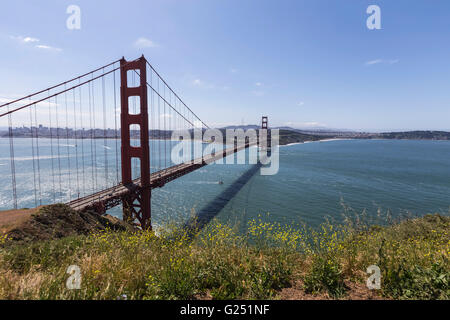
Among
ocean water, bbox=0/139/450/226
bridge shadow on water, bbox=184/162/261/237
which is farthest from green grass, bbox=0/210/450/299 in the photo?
ocean water, bbox=0/139/450/226

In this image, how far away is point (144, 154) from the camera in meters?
19.7

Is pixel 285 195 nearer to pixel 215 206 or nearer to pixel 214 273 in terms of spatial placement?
pixel 215 206

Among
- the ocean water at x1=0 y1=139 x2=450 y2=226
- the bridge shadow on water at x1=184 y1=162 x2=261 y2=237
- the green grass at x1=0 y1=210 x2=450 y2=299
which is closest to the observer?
the green grass at x1=0 y1=210 x2=450 y2=299

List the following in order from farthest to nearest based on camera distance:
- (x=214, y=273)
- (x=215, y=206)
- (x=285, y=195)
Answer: (x=285, y=195), (x=215, y=206), (x=214, y=273)

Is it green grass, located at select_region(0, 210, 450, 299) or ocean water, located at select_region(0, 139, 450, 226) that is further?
ocean water, located at select_region(0, 139, 450, 226)

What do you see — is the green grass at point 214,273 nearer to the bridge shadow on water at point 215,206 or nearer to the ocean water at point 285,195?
the bridge shadow on water at point 215,206

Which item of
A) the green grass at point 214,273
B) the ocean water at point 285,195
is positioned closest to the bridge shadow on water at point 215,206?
the ocean water at point 285,195

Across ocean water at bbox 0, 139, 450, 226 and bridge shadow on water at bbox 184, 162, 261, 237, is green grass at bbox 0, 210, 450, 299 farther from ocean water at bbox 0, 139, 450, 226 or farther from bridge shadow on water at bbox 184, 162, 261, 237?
ocean water at bbox 0, 139, 450, 226

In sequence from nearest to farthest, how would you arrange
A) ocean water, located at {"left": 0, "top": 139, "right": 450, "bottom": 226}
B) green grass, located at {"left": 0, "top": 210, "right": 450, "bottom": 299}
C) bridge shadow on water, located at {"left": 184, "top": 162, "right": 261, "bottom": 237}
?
green grass, located at {"left": 0, "top": 210, "right": 450, "bottom": 299}
bridge shadow on water, located at {"left": 184, "top": 162, "right": 261, "bottom": 237}
ocean water, located at {"left": 0, "top": 139, "right": 450, "bottom": 226}

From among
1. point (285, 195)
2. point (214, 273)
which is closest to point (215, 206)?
point (285, 195)
